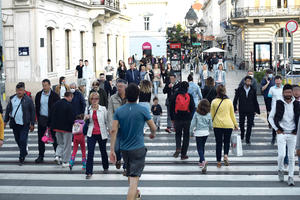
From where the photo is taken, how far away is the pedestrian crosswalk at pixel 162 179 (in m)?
8.75

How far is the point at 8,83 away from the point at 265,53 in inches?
580

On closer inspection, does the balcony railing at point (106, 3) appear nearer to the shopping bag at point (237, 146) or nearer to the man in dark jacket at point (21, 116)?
the man in dark jacket at point (21, 116)

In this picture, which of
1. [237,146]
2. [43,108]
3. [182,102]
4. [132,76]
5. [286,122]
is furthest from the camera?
[132,76]

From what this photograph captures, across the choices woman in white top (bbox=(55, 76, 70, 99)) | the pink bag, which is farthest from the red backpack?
woman in white top (bbox=(55, 76, 70, 99))

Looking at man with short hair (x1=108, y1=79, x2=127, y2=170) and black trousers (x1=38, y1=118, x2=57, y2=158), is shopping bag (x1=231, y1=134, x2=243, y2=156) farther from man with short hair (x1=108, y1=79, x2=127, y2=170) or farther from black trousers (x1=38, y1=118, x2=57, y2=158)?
black trousers (x1=38, y1=118, x2=57, y2=158)

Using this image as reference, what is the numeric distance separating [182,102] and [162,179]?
235 centimetres

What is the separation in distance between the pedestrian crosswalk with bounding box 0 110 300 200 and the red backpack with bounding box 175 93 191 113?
115cm

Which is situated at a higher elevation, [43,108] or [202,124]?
[43,108]

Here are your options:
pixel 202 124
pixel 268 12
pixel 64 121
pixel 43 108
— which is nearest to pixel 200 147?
pixel 202 124

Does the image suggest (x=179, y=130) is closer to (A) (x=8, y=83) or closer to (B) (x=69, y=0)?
(A) (x=8, y=83)

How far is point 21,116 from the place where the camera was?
11266 mm

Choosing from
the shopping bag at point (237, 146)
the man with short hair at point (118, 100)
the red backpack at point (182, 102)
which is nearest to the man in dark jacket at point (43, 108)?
the man with short hair at point (118, 100)

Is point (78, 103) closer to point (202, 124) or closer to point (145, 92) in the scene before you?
point (145, 92)

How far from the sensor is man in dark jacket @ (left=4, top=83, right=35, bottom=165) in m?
11.3
